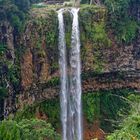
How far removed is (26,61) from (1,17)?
2.48 meters

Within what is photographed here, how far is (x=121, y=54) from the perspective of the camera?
75.8 feet

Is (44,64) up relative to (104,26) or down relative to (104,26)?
down

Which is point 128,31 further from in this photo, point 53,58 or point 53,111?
point 53,111

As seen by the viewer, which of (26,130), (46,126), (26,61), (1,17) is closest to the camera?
(26,130)

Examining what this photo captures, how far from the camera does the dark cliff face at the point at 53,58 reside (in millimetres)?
20359

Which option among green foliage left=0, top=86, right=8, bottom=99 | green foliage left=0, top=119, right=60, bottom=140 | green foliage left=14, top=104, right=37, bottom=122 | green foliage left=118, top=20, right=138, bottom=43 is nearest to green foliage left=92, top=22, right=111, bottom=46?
green foliage left=118, top=20, right=138, bottom=43

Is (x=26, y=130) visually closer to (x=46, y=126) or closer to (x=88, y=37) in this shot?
(x=46, y=126)

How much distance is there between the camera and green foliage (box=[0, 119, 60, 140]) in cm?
1466

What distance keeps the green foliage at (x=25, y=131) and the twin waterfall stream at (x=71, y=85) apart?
5.07 metres

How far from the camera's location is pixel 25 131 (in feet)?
50.9

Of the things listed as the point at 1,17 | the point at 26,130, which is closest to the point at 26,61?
the point at 1,17

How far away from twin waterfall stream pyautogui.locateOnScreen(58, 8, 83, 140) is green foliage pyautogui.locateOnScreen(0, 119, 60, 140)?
507cm

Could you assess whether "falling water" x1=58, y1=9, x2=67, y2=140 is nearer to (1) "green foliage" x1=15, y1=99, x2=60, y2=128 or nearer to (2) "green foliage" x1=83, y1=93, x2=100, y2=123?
(1) "green foliage" x1=15, y1=99, x2=60, y2=128

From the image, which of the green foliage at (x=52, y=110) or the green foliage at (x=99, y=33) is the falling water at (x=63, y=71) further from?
the green foliage at (x=99, y=33)
